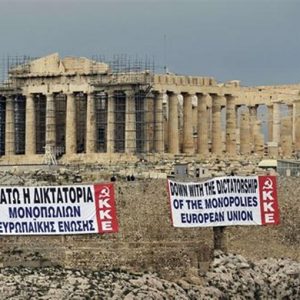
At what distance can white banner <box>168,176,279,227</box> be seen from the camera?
4878cm

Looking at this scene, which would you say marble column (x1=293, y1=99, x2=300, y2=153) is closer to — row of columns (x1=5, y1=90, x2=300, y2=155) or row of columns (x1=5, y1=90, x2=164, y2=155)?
row of columns (x1=5, y1=90, x2=300, y2=155)

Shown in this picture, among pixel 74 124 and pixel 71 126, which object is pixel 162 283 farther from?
pixel 74 124

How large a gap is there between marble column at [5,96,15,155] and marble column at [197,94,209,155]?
10077 mm

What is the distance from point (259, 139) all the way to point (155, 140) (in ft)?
41.4

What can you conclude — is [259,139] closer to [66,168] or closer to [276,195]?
[66,168]

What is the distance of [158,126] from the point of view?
73.3 meters

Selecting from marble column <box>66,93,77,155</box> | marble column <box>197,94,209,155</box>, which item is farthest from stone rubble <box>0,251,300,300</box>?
marble column <box>197,94,209,155</box>

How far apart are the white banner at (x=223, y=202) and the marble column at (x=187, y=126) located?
25.8 metres

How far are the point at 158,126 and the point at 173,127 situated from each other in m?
1.81

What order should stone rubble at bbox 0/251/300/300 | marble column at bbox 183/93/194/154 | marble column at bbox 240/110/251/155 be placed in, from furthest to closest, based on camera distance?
marble column at bbox 240/110/251/155 < marble column at bbox 183/93/194/154 < stone rubble at bbox 0/251/300/300

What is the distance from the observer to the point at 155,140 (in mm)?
73375

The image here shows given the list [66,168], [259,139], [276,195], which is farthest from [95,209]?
[259,139]

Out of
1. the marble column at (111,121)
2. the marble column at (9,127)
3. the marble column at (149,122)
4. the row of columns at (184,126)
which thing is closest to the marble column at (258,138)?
the row of columns at (184,126)

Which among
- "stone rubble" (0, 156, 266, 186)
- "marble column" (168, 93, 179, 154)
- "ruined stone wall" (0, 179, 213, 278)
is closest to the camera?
"ruined stone wall" (0, 179, 213, 278)
